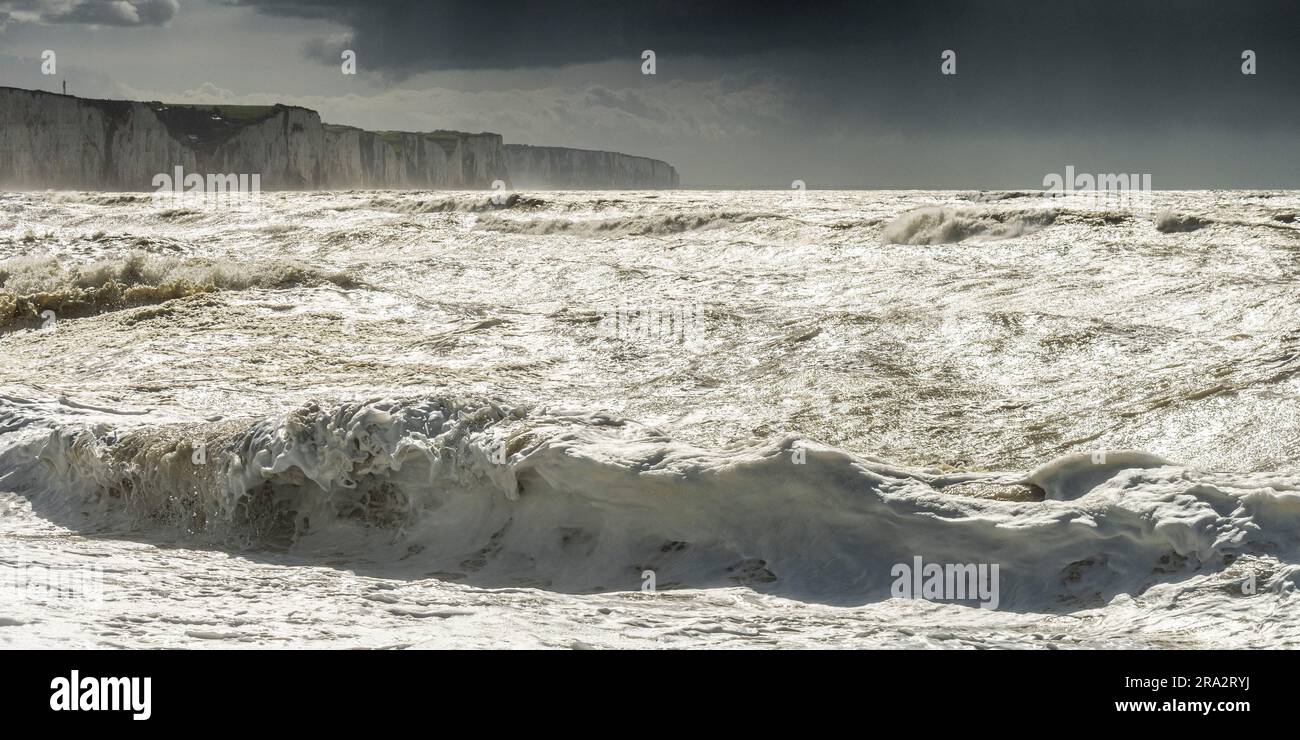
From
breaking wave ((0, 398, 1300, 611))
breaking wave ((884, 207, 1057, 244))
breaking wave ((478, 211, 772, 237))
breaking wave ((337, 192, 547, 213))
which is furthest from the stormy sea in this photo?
breaking wave ((337, 192, 547, 213))

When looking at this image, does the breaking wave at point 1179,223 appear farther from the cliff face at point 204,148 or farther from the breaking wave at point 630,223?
the cliff face at point 204,148

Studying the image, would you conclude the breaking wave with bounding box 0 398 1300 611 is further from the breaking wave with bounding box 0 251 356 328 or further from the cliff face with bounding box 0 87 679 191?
the cliff face with bounding box 0 87 679 191

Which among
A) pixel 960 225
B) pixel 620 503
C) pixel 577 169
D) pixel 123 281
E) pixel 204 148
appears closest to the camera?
pixel 620 503

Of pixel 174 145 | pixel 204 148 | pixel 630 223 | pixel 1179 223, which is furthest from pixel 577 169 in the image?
pixel 1179 223

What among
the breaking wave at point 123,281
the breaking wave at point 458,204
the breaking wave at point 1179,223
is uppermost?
the breaking wave at point 458,204

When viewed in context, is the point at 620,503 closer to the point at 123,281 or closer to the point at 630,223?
the point at 123,281

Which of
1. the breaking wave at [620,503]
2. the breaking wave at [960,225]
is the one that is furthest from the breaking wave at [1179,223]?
the breaking wave at [620,503]
